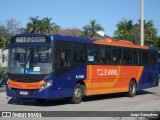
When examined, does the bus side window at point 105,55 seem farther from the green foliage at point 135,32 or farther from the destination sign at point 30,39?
the green foliage at point 135,32

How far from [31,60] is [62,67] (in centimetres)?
125

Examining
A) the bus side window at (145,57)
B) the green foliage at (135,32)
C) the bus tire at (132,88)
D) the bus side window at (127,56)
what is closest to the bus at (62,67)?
the bus side window at (127,56)

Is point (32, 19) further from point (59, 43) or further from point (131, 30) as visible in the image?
point (59, 43)

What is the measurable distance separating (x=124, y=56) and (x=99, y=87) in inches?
117

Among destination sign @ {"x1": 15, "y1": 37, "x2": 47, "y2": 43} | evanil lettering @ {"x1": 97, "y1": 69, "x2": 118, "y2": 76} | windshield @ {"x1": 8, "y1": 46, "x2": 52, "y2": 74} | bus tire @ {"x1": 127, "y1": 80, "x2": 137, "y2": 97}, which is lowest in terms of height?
bus tire @ {"x1": 127, "y1": 80, "x2": 137, "y2": 97}

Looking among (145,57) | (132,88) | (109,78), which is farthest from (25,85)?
(145,57)

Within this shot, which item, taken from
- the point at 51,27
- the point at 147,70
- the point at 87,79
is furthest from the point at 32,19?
the point at 87,79

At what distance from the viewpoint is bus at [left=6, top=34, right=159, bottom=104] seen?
16047mm

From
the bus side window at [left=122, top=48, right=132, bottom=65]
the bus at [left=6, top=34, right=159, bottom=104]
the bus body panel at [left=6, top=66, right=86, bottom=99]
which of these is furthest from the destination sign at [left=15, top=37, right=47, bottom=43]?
the bus side window at [left=122, top=48, right=132, bottom=65]

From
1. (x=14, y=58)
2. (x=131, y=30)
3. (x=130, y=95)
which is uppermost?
(x=131, y=30)

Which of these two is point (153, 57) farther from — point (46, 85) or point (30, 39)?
point (46, 85)

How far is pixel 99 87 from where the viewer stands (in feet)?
63.2

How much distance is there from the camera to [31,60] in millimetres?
16281

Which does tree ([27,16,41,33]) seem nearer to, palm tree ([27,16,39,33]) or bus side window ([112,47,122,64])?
palm tree ([27,16,39,33])
